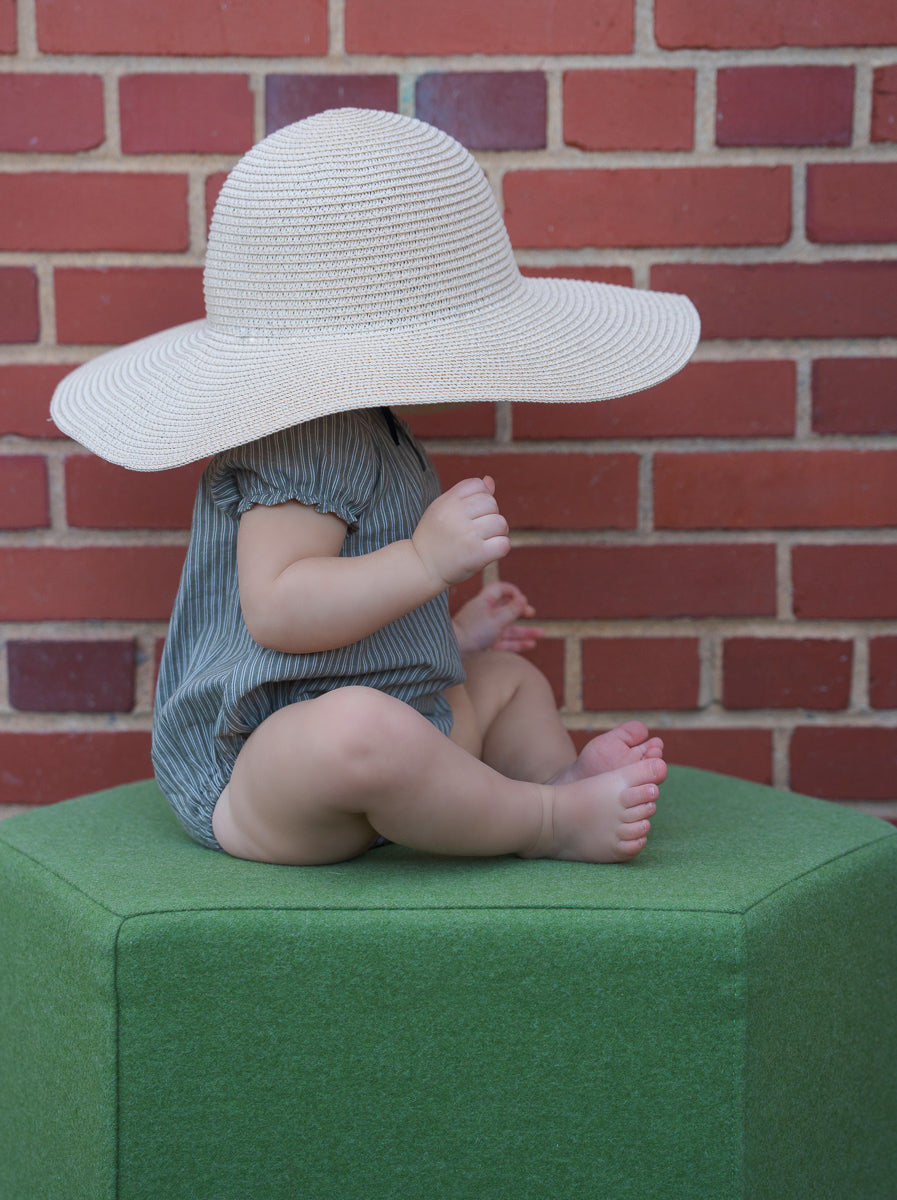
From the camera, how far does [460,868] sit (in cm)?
114

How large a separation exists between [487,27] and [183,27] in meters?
0.36

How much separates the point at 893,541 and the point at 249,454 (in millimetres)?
856

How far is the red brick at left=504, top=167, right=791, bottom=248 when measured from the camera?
154cm

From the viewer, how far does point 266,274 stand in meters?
1.15

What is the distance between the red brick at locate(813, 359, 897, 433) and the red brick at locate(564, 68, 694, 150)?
32 cm

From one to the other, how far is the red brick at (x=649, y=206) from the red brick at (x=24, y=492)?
0.66 m

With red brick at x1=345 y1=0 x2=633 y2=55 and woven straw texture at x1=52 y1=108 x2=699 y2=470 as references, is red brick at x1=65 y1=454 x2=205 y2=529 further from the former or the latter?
red brick at x1=345 y1=0 x2=633 y2=55

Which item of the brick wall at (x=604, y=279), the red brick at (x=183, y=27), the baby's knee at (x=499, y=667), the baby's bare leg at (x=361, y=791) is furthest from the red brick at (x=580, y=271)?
the baby's bare leg at (x=361, y=791)

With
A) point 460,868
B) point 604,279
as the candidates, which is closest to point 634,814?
point 460,868

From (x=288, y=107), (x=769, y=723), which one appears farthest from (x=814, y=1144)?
(x=288, y=107)

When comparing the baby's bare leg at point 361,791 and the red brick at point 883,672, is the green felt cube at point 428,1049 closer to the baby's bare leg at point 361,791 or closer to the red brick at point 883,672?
the baby's bare leg at point 361,791

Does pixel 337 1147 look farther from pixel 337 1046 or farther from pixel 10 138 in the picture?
pixel 10 138

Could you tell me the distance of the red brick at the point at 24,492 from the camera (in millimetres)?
1567

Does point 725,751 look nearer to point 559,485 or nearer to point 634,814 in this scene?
point 559,485
